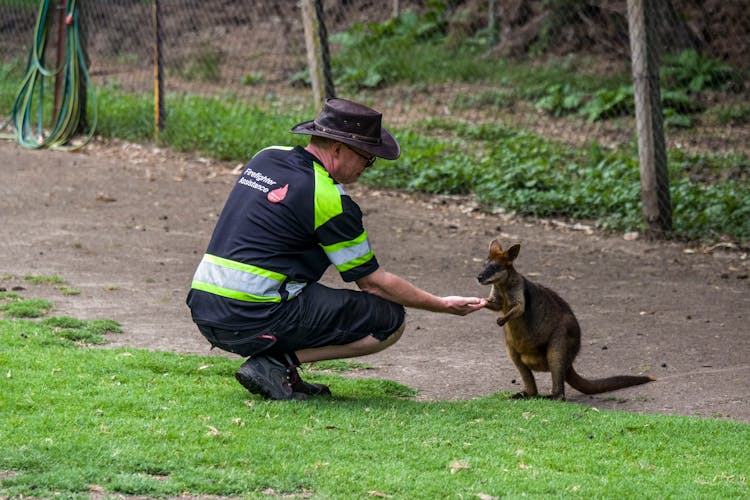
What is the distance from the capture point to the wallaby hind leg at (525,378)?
230 inches

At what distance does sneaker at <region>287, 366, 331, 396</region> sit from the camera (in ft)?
17.8

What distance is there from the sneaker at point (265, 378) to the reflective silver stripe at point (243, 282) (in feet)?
1.17

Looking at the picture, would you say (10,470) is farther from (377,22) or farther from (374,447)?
(377,22)

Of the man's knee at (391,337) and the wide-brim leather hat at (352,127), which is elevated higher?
the wide-brim leather hat at (352,127)

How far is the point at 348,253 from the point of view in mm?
5098

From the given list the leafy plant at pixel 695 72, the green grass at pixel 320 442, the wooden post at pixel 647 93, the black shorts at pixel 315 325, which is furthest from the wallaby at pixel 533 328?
the leafy plant at pixel 695 72

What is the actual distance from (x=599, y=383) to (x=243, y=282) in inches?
80.8

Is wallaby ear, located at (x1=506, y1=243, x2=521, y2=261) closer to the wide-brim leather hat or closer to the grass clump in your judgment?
the wide-brim leather hat

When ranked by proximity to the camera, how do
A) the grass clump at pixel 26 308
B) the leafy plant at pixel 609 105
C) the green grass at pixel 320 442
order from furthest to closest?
the leafy plant at pixel 609 105 → the grass clump at pixel 26 308 → the green grass at pixel 320 442

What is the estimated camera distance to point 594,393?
598 centimetres

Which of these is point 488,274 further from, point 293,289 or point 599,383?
point 293,289

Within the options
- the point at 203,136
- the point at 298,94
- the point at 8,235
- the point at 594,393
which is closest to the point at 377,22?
the point at 298,94

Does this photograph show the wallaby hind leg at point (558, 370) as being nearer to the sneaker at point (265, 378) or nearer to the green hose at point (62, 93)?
the sneaker at point (265, 378)

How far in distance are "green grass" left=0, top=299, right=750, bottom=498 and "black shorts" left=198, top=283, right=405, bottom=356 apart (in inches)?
10.9
